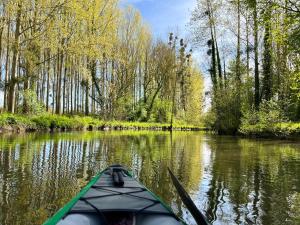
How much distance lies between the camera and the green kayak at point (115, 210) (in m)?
A: 2.80

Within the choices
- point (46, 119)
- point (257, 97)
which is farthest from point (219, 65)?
point (46, 119)

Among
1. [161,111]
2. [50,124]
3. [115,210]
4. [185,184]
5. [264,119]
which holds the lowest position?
[185,184]

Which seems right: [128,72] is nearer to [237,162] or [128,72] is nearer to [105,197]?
[237,162]

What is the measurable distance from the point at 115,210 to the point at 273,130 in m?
18.4

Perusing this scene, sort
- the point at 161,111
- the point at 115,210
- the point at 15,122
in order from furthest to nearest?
the point at 161,111 → the point at 15,122 → the point at 115,210

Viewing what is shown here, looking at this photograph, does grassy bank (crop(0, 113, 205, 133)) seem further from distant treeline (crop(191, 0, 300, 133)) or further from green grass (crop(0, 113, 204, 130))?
distant treeline (crop(191, 0, 300, 133))

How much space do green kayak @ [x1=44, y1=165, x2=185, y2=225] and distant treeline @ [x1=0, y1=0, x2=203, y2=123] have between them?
15.4 m

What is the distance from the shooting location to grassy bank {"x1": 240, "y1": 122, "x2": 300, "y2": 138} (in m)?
18.9

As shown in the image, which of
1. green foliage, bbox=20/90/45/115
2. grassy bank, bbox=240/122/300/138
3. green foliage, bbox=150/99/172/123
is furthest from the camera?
green foliage, bbox=150/99/172/123

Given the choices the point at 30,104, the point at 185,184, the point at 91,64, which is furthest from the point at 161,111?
the point at 185,184

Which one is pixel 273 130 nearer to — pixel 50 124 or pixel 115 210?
pixel 50 124

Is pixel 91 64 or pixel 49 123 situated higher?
pixel 91 64

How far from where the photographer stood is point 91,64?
32562 millimetres

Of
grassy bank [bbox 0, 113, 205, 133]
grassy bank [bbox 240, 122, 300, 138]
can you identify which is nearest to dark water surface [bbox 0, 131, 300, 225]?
grassy bank [bbox 240, 122, 300, 138]
